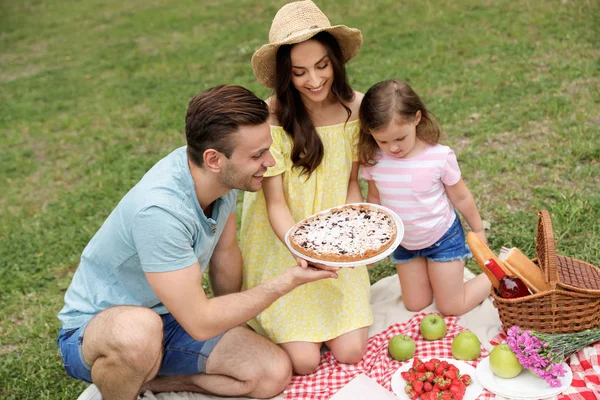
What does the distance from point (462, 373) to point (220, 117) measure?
1.92 meters

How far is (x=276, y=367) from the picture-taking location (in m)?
3.55

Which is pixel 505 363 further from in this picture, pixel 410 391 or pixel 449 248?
pixel 449 248

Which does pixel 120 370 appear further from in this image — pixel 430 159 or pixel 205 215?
pixel 430 159

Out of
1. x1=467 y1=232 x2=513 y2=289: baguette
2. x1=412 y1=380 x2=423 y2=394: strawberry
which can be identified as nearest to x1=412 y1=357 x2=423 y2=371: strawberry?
x1=412 y1=380 x2=423 y2=394: strawberry

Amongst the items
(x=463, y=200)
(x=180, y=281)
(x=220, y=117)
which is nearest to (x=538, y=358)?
(x=463, y=200)

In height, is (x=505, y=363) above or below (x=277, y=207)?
below

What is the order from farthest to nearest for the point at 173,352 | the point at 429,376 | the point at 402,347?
the point at 402,347 → the point at 173,352 → the point at 429,376

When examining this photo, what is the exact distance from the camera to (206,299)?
123 inches

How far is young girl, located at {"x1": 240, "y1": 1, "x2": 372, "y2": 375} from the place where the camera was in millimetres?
3607

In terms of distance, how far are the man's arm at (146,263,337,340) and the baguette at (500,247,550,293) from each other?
1014mm

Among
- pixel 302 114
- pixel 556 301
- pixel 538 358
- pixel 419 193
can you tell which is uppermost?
pixel 302 114

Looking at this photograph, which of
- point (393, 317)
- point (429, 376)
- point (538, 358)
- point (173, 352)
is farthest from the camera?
point (393, 317)

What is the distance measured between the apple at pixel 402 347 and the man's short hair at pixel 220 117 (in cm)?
152

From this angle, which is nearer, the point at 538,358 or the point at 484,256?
the point at 538,358
